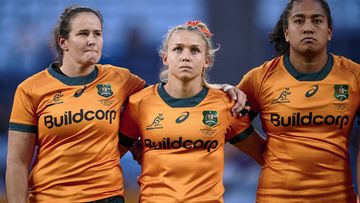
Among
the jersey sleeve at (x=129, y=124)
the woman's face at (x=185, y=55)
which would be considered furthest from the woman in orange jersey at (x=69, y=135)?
the woman's face at (x=185, y=55)

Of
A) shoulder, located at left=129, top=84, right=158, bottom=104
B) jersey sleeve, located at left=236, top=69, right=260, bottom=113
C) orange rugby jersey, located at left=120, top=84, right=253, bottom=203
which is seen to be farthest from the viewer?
jersey sleeve, located at left=236, top=69, right=260, bottom=113

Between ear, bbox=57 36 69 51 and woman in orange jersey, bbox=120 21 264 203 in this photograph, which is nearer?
woman in orange jersey, bbox=120 21 264 203

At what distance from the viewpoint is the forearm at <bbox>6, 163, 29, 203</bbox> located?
3014 mm

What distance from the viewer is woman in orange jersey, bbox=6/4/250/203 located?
9.91 ft

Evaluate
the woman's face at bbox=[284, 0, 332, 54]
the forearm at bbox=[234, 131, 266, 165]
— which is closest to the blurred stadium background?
the forearm at bbox=[234, 131, 266, 165]

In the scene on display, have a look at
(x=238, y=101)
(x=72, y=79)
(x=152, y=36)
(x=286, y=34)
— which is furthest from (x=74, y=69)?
(x=152, y=36)

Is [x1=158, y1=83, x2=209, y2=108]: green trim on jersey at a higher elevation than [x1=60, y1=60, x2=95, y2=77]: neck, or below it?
below

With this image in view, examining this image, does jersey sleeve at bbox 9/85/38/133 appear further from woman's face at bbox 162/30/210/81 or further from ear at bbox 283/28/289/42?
ear at bbox 283/28/289/42

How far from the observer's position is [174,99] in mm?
3168

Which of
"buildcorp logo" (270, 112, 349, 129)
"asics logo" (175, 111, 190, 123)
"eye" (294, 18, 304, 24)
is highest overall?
"eye" (294, 18, 304, 24)

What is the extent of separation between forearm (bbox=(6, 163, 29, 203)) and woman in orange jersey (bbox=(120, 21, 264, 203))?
54 centimetres

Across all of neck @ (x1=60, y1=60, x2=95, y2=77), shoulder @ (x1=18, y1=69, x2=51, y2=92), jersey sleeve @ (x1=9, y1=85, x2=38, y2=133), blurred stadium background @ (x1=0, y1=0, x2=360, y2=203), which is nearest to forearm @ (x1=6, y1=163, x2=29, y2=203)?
jersey sleeve @ (x1=9, y1=85, x2=38, y2=133)

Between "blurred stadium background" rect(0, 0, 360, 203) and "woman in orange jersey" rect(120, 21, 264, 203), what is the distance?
3.25m

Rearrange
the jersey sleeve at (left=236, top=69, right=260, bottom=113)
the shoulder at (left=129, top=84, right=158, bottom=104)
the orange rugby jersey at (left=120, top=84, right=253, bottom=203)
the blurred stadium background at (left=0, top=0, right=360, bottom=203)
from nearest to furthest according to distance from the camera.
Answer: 1. the orange rugby jersey at (left=120, top=84, right=253, bottom=203)
2. the shoulder at (left=129, top=84, right=158, bottom=104)
3. the jersey sleeve at (left=236, top=69, right=260, bottom=113)
4. the blurred stadium background at (left=0, top=0, right=360, bottom=203)
